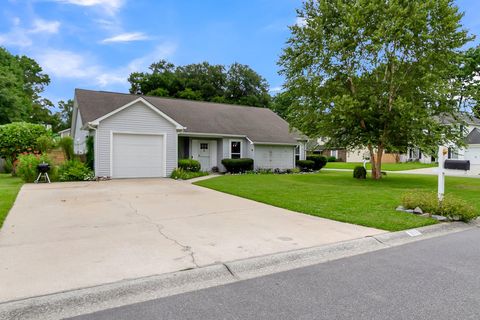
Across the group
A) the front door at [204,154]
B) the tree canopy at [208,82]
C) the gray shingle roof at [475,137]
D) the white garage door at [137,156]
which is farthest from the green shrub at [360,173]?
the tree canopy at [208,82]

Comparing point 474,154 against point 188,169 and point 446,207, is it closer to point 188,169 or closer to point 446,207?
point 188,169

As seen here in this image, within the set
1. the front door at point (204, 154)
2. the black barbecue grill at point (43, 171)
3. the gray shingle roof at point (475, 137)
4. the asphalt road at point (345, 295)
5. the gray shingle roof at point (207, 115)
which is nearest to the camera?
the asphalt road at point (345, 295)

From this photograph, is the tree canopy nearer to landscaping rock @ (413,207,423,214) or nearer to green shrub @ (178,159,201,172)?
green shrub @ (178,159,201,172)

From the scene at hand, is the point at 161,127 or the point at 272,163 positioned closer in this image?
the point at 161,127

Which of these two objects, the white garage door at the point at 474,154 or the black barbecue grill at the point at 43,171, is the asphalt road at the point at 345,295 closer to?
the black barbecue grill at the point at 43,171

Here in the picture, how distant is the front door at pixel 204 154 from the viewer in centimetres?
2012

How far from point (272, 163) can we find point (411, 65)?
33.5ft

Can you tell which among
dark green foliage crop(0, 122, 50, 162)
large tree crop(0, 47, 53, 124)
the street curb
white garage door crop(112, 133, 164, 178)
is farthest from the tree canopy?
the street curb

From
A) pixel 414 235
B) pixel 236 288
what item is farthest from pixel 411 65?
pixel 236 288

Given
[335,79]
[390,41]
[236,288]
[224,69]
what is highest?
[224,69]

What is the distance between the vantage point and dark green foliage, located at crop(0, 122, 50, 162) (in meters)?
17.6

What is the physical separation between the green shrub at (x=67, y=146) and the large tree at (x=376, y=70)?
1180 cm

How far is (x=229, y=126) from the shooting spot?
21.8 metres

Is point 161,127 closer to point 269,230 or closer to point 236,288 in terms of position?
point 269,230
